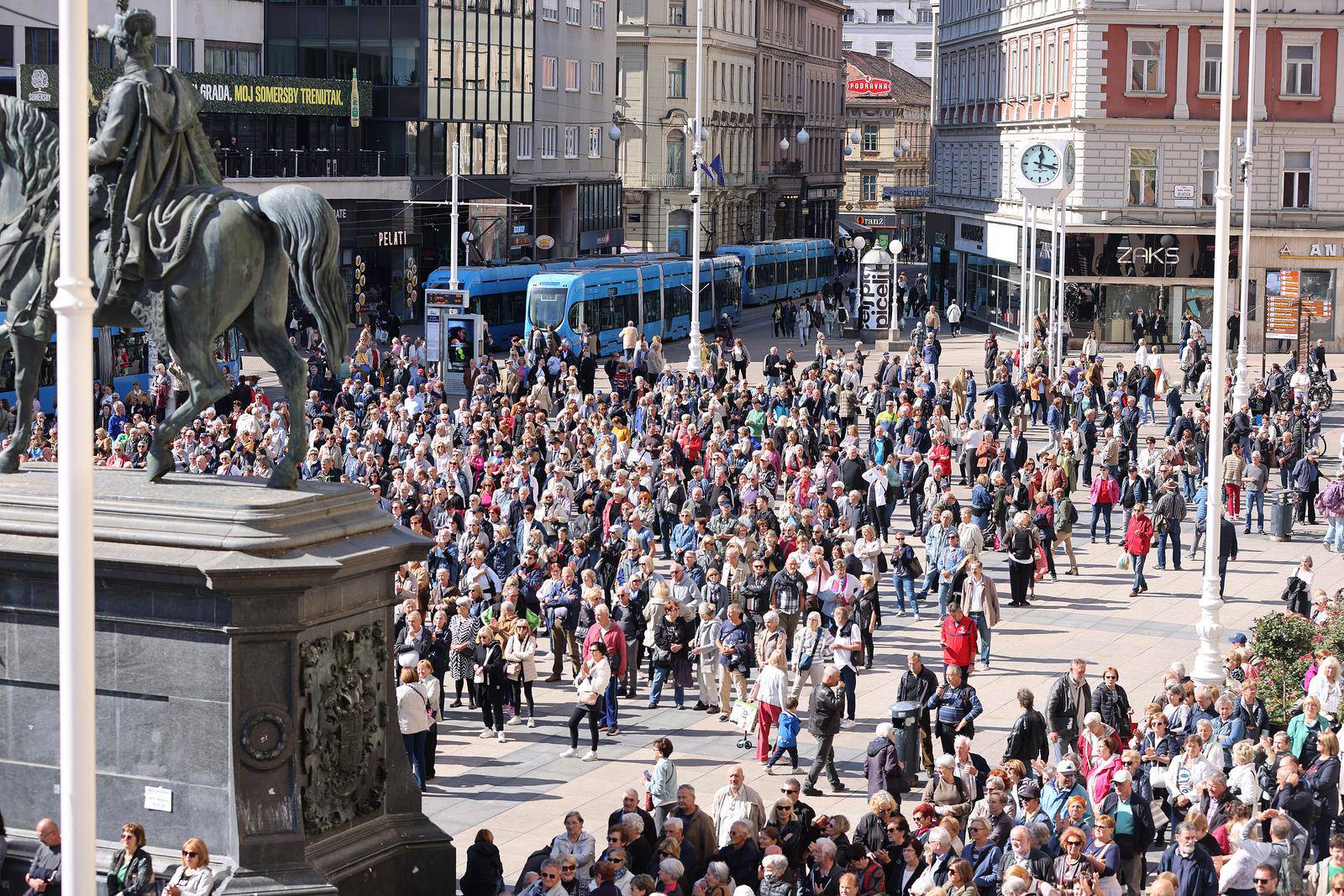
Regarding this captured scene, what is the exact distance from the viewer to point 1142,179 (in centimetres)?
6881

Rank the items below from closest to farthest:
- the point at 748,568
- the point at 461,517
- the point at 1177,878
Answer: the point at 1177,878 → the point at 748,568 → the point at 461,517

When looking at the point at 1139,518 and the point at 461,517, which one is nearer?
the point at 461,517

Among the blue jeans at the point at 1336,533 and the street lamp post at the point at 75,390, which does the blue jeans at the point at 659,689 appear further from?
the street lamp post at the point at 75,390

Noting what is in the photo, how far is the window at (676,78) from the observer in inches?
4143

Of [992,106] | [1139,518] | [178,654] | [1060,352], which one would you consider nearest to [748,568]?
[1139,518]

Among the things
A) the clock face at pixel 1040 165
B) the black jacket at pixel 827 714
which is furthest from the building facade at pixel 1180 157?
the black jacket at pixel 827 714

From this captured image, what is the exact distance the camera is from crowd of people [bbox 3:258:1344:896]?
16344mm

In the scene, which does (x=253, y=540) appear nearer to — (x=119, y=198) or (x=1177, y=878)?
(x=119, y=198)

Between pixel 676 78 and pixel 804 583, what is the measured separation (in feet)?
268

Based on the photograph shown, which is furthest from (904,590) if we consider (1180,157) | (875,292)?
(1180,157)

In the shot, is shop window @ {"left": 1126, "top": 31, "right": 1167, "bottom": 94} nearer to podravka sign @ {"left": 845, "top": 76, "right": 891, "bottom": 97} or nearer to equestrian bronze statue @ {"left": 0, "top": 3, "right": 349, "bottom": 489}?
equestrian bronze statue @ {"left": 0, "top": 3, "right": 349, "bottom": 489}

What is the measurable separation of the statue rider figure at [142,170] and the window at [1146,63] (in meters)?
56.4

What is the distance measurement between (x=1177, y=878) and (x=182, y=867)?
720 centimetres

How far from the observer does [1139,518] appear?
31359 mm
